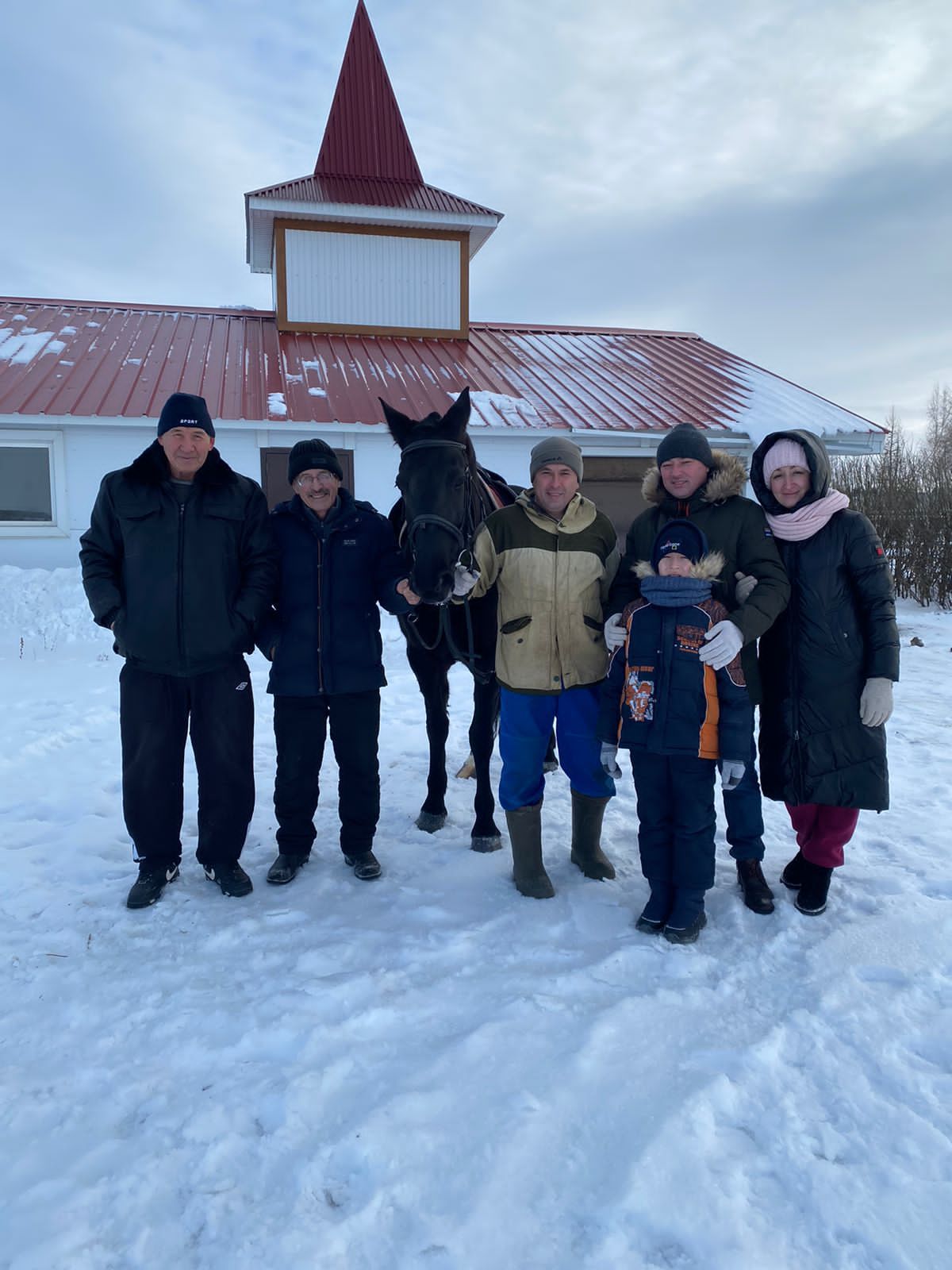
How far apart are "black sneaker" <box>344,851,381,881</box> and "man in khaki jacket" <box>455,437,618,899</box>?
2.07ft

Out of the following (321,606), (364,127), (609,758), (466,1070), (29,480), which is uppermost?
(364,127)

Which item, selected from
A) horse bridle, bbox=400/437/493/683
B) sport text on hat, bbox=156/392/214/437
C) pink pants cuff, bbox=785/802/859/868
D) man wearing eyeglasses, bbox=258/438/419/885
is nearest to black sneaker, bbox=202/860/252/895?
man wearing eyeglasses, bbox=258/438/419/885

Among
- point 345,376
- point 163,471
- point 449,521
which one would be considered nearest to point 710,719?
point 449,521

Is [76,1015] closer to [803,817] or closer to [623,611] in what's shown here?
[623,611]

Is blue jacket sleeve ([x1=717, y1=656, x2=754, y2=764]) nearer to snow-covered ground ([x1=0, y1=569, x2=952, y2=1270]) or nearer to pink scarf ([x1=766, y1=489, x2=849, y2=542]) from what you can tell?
pink scarf ([x1=766, y1=489, x2=849, y2=542])

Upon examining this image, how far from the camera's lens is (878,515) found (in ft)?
39.3

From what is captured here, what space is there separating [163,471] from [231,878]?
1.73m

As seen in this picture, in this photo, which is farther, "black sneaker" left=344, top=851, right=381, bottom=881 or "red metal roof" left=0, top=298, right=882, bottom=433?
"red metal roof" left=0, top=298, right=882, bottom=433

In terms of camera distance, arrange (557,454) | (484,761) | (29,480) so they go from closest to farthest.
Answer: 1. (557,454)
2. (484,761)
3. (29,480)

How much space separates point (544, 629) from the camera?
118 inches

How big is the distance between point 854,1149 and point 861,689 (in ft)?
5.09

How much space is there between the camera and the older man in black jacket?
2936 mm

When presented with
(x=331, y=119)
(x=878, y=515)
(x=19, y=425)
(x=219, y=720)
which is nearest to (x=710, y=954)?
(x=219, y=720)

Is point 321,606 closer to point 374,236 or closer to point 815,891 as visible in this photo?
point 815,891
